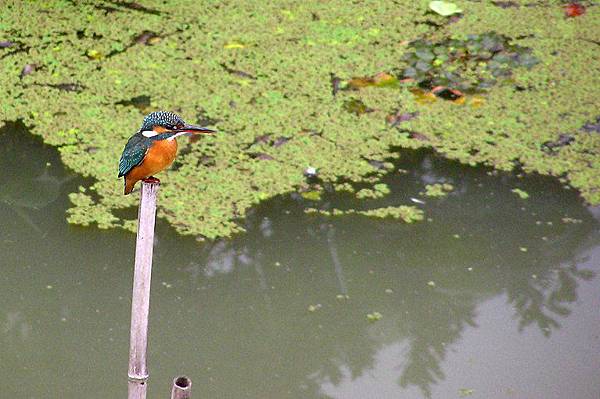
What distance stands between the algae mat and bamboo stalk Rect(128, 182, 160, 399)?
1.44 m

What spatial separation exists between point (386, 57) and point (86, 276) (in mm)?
1836

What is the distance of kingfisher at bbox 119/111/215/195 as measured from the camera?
221 cm

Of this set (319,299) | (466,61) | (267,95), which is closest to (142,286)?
(319,299)

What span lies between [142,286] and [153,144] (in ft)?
1.10

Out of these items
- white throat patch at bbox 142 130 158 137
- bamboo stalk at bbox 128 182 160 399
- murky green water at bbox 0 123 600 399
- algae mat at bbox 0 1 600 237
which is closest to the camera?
bamboo stalk at bbox 128 182 160 399

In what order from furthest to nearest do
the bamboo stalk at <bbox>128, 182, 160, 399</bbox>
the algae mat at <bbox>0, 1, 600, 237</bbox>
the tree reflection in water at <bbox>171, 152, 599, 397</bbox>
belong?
1. the algae mat at <bbox>0, 1, 600, 237</bbox>
2. the tree reflection in water at <bbox>171, 152, 599, 397</bbox>
3. the bamboo stalk at <bbox>128, 182, 160, 399</bbox>

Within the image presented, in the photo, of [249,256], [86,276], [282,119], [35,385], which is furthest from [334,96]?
[35,385]

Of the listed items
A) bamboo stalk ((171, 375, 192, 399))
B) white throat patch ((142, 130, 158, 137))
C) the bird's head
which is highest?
the bird's head

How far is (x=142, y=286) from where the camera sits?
209 cm

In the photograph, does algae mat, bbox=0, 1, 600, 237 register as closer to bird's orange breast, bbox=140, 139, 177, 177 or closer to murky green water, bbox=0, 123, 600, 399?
murky green water, bbox=0, 123, 600, 399

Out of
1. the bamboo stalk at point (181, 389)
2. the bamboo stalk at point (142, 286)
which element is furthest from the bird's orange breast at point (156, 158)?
the bamboo stalk at point (181, 389)

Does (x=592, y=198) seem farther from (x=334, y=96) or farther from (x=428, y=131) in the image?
(x=334, y=96)

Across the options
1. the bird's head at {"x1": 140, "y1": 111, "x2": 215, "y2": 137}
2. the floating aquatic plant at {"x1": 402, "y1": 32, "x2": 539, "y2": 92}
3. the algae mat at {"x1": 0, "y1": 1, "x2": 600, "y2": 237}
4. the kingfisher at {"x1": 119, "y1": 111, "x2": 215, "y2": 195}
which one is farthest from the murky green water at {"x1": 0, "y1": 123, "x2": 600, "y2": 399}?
the bird's head at {"x1": 140, "y1": 111, "x2": 215, "y2": 137}

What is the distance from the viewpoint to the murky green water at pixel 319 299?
3.15 metres
